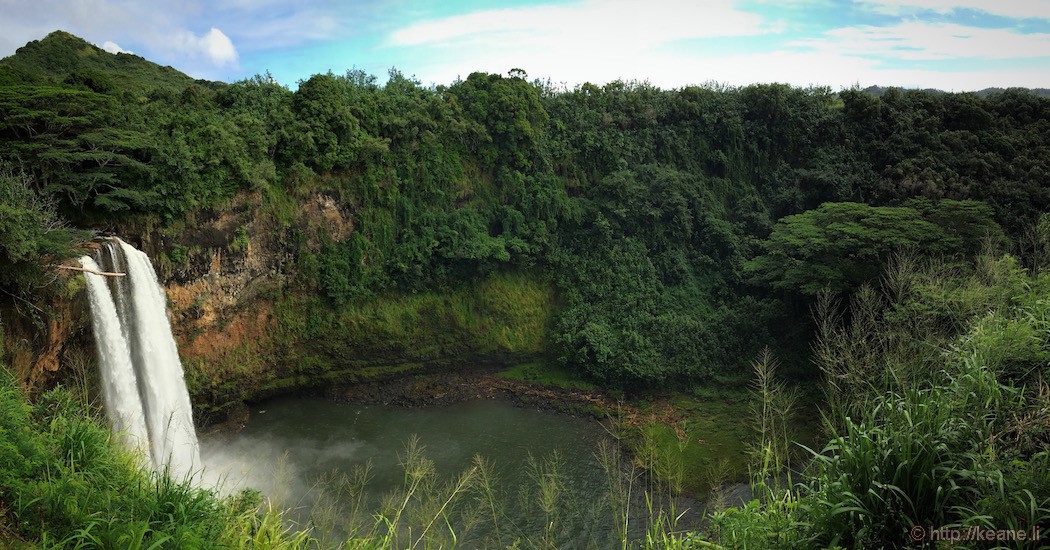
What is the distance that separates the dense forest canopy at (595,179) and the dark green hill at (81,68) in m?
0.08

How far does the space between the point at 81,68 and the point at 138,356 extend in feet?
33.7

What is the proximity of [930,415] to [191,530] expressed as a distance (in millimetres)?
5637

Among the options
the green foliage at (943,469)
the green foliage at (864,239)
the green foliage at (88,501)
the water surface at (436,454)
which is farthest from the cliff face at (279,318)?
the green foliage at (943,469)

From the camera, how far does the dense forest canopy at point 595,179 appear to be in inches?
509

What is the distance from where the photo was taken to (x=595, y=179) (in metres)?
19.7

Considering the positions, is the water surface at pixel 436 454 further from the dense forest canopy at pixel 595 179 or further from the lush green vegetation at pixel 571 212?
the dense forest canopy at pixel 595 179

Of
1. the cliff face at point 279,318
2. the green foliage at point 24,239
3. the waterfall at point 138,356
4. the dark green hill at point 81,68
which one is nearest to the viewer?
the green foliage at point 24,239

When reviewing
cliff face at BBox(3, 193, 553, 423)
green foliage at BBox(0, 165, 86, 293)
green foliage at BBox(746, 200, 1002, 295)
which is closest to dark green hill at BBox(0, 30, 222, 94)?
cliff face at BBox(3, 193, 553, 423)

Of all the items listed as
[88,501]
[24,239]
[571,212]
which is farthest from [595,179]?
[88,501]

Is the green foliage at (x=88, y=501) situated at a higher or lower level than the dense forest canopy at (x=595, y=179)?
lower

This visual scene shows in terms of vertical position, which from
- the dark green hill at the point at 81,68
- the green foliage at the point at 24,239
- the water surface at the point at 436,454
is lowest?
the water surface at the point at 436,454

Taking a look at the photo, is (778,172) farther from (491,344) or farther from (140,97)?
(140,97)

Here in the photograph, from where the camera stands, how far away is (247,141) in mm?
13852

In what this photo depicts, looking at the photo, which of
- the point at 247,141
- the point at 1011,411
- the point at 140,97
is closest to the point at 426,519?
the point at 1011,411
